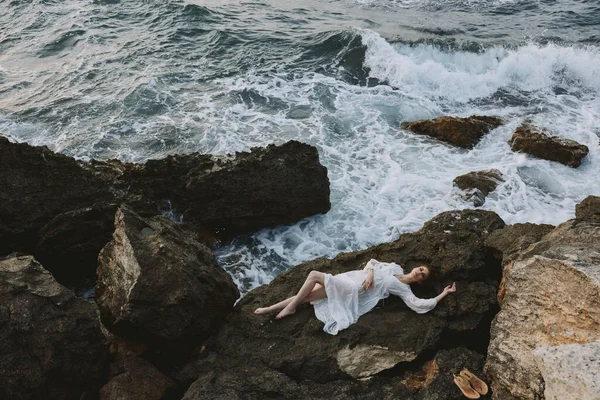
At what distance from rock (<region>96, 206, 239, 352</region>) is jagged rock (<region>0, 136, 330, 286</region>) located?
163 cm

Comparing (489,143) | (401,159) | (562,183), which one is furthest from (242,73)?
(562,183)

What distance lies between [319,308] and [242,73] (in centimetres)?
1338

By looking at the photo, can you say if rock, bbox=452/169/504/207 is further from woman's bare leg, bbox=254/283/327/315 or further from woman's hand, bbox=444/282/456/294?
woman's bare leg, bbox=254/283/327/315

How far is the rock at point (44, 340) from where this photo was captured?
5410 mm

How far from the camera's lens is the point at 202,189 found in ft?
30.7

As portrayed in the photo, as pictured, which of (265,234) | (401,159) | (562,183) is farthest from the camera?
(401,159)

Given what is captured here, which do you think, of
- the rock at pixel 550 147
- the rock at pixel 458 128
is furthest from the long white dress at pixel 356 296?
the rock at pixel 550 147

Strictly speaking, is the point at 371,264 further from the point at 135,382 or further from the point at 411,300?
the point at 135,382

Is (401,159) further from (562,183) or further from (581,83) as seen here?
(581,83)

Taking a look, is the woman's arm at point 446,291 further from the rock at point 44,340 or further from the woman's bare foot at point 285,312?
the rock at point 44,340

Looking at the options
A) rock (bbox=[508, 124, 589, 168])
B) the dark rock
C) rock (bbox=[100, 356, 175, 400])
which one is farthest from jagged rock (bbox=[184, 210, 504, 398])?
rock (bbox=[508, 124, 589, 168])

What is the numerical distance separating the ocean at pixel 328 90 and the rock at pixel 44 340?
3392 millimetres

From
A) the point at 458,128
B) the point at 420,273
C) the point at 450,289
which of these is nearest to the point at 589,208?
the point at 450,289

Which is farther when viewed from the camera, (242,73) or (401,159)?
(242,73)
